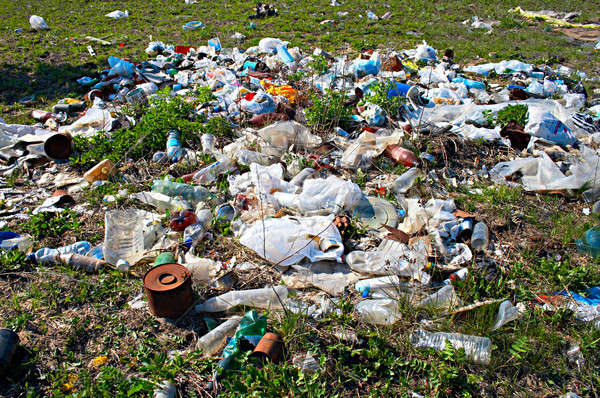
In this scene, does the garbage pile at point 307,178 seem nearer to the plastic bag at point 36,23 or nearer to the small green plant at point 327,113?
the small green plant at point 327,113

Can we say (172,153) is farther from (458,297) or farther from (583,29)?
(583,29)

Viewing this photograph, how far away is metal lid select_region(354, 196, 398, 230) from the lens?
3.24 m

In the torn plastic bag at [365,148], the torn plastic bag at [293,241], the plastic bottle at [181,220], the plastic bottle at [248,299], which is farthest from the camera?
the torn plastic bag at [365,148]

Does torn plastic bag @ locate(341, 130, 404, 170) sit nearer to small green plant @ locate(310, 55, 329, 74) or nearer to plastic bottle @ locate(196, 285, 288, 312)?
plastic bottle @ locate(196, 285, 288, 312)

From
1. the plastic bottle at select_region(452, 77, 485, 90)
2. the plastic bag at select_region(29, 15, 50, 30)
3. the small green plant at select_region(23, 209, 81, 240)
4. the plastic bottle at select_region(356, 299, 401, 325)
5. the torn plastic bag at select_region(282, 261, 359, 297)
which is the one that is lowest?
the torn plastic bag at select_region(282, 261, 359, 297)

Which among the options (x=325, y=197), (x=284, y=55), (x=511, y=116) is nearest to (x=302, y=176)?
(x=325, y=197)

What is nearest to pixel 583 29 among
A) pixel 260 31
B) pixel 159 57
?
pixel 260 31

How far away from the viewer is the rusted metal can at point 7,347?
2068 mm

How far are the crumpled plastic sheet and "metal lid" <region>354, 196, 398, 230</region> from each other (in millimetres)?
1258

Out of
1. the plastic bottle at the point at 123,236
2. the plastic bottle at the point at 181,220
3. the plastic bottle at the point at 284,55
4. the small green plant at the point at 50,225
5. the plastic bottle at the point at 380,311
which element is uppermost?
the plastic bottle at the point at 284,55

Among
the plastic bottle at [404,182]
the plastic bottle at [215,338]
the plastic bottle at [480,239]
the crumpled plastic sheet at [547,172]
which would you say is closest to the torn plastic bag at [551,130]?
the crumpled plastic sheet at [547,172]

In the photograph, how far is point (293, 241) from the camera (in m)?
2.89

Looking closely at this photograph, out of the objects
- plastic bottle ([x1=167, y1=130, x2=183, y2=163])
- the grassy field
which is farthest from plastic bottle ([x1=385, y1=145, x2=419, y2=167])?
plastic bottle ([x1=167, y1=130, x2=183, y2=163])

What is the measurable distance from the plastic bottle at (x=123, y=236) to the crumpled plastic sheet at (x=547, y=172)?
3.25 m
